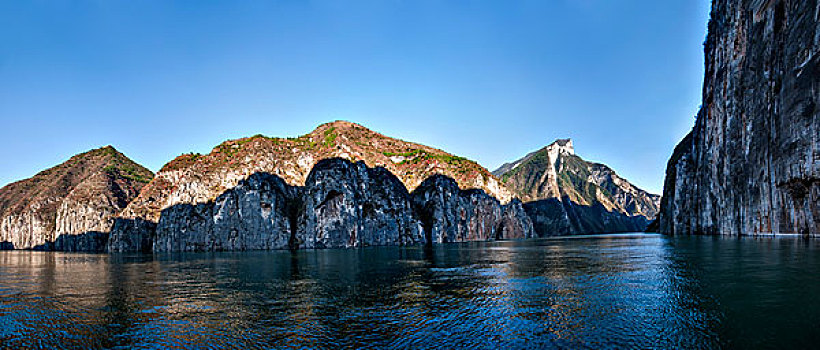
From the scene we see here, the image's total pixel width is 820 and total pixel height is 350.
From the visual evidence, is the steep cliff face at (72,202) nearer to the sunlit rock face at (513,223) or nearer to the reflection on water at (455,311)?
the reflection on water at (455,311)

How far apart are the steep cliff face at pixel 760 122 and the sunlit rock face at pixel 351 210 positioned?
87.8 metres

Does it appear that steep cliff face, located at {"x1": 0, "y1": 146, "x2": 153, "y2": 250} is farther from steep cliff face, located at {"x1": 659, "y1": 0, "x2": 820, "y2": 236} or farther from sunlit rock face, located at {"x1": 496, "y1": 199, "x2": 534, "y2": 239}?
steep cliff face, located at {"x1": 659, "y1": 0, "x2": 820, "y2": 236}

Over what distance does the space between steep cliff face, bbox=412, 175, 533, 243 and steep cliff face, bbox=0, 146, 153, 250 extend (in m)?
116

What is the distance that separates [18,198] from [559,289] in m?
248

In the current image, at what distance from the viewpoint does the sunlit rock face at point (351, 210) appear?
12675cm

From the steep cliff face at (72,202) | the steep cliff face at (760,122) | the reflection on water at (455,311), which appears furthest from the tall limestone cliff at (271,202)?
the reflection on water at (455,311)

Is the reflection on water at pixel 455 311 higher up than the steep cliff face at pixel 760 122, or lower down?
lower down

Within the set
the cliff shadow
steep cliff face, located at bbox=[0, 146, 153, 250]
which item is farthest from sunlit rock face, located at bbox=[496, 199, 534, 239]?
steep cliff face, located at bbox=[0, 146, 153, 250]

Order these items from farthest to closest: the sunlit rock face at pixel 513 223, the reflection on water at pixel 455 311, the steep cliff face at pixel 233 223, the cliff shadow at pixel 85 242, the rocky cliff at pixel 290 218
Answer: the sunlit rock face at pixel 513 223 < the cliff shadow at pixel 85 242 < the steep cliff face at pixel 233 223 < the rocky cliff at pixel 290 218 < the reflection on water at pixel 455 311

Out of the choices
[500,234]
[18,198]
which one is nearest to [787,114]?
[500,234]

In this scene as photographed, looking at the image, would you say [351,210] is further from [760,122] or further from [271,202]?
[760,122]

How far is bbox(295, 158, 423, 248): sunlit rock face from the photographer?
12675 centimetres

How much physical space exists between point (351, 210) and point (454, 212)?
47.1 m

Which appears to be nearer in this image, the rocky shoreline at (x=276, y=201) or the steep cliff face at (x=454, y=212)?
the rocky shoreline at (x=276, y=201)
